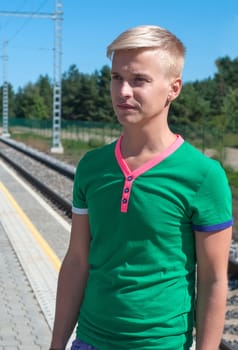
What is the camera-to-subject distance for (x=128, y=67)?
217 cm

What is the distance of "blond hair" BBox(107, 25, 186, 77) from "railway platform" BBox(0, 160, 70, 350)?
4.24 m

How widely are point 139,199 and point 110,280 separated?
0.28 metres

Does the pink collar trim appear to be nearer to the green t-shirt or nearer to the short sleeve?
the green t-shirt

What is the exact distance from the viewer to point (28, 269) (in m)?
9.21

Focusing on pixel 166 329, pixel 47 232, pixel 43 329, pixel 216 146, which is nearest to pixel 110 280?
pixel 166 329

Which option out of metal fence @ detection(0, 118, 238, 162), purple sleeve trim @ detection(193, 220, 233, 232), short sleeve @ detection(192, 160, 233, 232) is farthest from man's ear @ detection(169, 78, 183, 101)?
metal fence @ detection(0, 118, 238, 162)

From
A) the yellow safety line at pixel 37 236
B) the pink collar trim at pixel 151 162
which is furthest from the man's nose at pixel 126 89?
the yellow safety line at pixel 37 236

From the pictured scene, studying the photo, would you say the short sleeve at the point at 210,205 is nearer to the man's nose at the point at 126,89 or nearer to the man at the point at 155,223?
the man at the point at 155,223

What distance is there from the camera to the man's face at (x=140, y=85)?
7.09 feet

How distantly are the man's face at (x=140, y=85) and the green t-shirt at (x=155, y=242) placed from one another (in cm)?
14

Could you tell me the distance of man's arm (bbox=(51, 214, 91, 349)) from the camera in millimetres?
2395

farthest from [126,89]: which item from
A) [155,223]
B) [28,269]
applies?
[28,269]

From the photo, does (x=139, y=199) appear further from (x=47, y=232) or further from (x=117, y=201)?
(x=47, y=232)

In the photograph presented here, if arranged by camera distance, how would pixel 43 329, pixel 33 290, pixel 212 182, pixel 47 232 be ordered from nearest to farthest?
pixel 212 182
pixel 43 329
pixel 33 290
pixel 47 232
